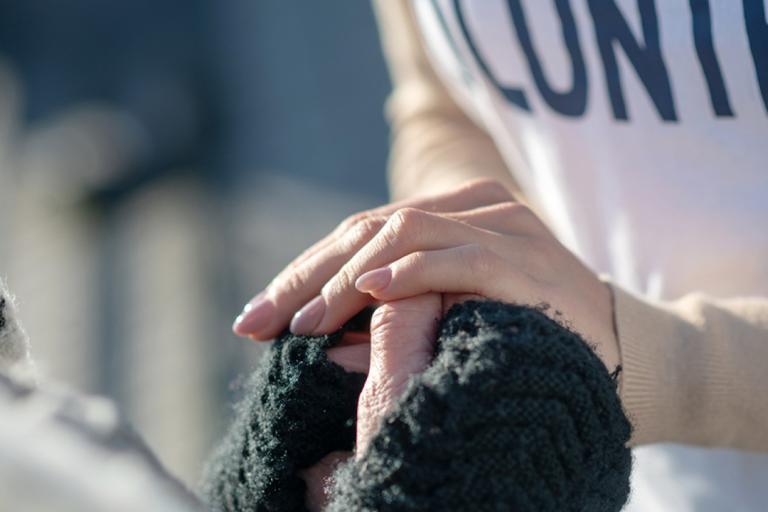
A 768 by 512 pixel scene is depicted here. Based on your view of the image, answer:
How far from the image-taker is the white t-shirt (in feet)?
2.61

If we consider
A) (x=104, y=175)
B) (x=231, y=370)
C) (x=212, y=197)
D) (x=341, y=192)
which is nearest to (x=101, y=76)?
(x=104, y=175)

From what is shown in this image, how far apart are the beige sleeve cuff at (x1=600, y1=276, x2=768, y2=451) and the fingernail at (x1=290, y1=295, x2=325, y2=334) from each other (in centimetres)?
22

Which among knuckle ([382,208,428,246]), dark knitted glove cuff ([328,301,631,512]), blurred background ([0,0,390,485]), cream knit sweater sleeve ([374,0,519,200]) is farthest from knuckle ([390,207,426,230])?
blurred background ([0,0,390,485])

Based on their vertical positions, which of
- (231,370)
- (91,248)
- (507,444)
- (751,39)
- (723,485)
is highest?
(751,39)

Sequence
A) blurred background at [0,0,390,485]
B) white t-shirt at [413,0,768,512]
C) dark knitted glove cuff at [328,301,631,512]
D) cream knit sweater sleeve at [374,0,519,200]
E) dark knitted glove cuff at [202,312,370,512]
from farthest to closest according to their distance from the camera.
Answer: blurred background at [0,0,390,485], cream knit sweater sleeve at [374,0,519,200], white t-shirt at [413,0,768,512], dark knitted glove cuff at [202,312,370,512], dark knitted glove cuff at [328,301,631,512]

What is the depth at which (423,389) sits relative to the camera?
571 mm

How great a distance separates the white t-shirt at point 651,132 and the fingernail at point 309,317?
1.10 ft

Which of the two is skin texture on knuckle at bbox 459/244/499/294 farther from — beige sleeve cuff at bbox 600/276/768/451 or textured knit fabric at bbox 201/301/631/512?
beige sleeve cuff at bbox 600/276/768/451

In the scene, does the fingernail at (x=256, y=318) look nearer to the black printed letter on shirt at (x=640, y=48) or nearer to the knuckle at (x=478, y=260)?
the knuckle at (x=478, y=260)

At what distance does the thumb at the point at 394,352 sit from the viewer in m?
0.60

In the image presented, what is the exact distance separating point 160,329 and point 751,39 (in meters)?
2.09

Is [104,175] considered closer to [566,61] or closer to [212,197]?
[212,197]

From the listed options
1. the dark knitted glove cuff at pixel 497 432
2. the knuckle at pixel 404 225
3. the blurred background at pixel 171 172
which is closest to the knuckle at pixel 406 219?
the knuckle at pixel 404 225

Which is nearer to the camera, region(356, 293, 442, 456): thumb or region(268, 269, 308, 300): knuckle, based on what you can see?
region(356, 293, 442, 456): thumb
